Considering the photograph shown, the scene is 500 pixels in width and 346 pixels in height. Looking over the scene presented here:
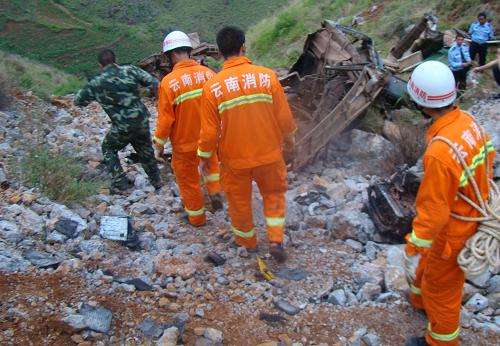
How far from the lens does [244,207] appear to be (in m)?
3.66

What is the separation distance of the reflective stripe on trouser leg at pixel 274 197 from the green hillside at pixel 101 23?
25.3 m

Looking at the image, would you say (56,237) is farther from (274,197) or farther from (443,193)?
(443,193)

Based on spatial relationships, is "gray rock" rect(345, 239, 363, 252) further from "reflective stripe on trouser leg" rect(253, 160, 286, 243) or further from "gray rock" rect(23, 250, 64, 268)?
"gray rock" rect(23, 250, 64, 268)

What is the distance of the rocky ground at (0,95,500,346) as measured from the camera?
2.81 meters

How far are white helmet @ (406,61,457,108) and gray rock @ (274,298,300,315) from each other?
60.3 inches

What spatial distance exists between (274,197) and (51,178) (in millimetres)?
2044

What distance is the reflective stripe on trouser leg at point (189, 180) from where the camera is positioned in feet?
13.6

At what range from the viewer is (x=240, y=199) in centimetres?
364

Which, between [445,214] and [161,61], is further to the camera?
[161,61]

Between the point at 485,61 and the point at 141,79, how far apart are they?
6244 millimetres

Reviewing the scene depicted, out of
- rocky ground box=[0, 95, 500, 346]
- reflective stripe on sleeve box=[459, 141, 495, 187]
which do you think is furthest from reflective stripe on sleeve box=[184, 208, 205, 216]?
reflective stripe on sleeve box=[459, 141, 495, 187]

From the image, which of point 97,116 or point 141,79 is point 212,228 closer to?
point 141,79

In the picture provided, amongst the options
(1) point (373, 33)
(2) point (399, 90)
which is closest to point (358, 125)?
(2) point (399, 90)

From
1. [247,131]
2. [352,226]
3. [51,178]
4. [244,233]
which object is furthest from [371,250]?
[51,178]
